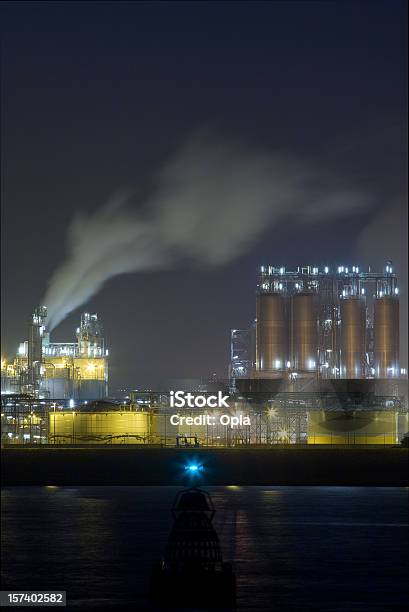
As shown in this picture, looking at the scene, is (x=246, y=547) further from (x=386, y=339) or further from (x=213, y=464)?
(x=386, y=339)

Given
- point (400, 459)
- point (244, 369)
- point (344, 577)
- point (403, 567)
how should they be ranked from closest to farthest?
→ 1. point (344, 577)
2. point (403, 567)
3. point (400, 459)
4. point (244, 369)

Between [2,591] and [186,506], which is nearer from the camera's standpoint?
[186,506]

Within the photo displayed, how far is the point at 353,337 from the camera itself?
275ft

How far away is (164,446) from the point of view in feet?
236

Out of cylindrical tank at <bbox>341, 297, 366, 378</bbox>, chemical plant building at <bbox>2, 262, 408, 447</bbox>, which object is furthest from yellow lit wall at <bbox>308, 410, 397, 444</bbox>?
cylindrical tank at <bbox>341, 297, 366, 378</bbox>

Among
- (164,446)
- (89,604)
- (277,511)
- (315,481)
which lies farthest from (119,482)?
(89,604)

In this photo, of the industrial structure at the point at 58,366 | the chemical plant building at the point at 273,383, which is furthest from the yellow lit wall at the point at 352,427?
the industrial structure at the point at 58,366

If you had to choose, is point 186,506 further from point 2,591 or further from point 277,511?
point 277,511

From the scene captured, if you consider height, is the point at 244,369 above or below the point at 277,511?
above

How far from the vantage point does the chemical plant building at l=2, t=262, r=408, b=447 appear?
7344 cm

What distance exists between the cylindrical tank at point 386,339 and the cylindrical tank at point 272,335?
6.63 meters

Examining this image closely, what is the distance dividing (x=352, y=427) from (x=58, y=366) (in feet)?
77.2

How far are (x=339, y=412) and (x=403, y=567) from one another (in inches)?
1579

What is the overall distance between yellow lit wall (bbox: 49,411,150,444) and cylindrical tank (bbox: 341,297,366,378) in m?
17.2
